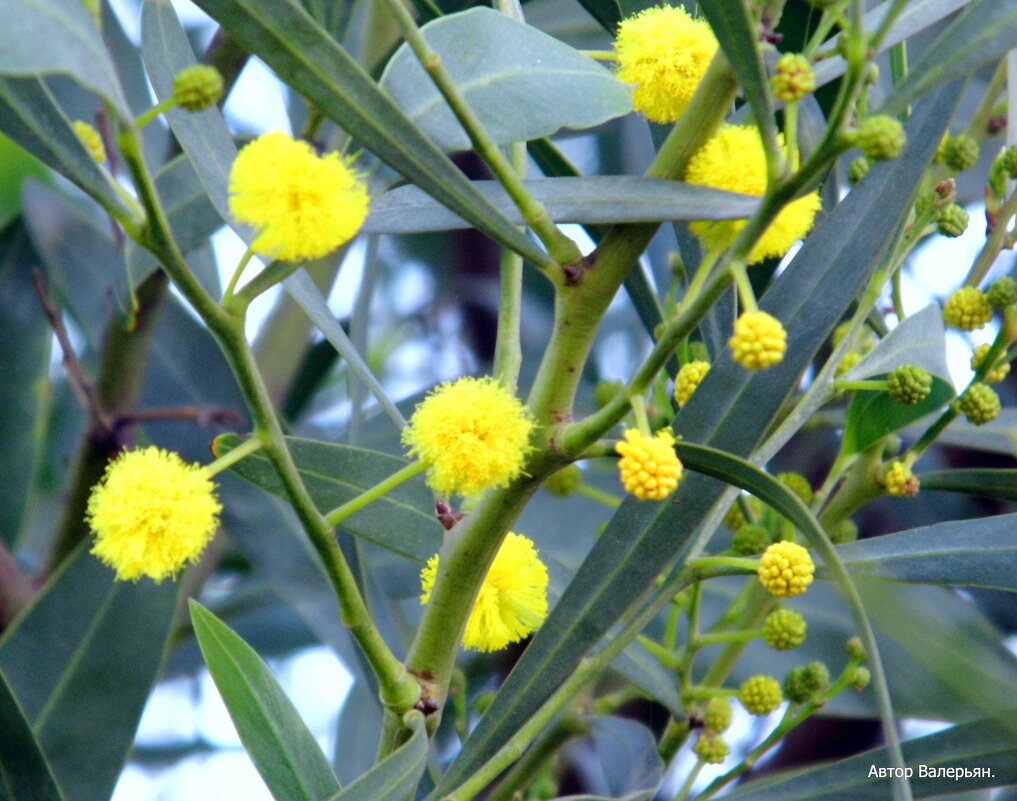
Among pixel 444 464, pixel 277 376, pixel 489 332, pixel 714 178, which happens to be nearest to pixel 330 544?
pixel 444 464

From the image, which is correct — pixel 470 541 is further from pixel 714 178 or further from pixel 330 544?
pixel 714 178

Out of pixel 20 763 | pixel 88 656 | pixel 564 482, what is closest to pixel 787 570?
pixel 564 482

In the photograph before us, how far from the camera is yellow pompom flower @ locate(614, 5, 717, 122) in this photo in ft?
2.36

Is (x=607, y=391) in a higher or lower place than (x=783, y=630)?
higher

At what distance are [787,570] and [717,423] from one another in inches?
4.6

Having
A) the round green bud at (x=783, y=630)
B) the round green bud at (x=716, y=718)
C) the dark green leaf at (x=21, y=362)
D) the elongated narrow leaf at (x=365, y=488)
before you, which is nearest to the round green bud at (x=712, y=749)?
the round green bud at (x=716, y=718)

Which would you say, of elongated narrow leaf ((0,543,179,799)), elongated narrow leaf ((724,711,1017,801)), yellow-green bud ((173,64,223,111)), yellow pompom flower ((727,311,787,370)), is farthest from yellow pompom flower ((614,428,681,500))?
elongated narrow leaf ((0,543,179,799))

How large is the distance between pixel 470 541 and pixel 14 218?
1.24 meters

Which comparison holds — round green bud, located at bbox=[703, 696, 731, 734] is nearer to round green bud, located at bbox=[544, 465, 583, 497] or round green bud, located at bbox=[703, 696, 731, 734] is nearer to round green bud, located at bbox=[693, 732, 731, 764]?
round green bud, located at bbox=[693, 732, 731, 764]

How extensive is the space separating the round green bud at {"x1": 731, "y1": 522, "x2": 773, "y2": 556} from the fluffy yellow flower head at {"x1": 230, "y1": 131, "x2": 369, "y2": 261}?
518 mm

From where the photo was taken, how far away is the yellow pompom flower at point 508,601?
0.81 meters

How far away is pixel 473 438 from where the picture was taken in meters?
0.67

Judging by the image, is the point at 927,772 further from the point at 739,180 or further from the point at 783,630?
the point at 739,180

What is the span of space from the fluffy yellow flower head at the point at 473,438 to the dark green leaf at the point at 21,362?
1.12 metres
